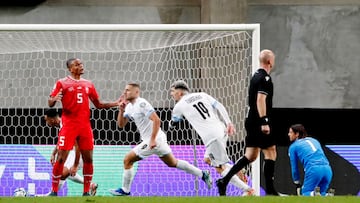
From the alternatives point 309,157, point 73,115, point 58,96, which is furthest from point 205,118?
point 58,96

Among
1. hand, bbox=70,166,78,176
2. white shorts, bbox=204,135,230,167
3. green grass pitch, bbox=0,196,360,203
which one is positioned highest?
white shorts, bbox=204,135,230,167

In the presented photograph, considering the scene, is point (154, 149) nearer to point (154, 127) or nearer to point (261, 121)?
point (154, 127)

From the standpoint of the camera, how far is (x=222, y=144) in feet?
44.9

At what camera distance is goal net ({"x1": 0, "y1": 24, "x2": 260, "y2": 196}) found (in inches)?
585

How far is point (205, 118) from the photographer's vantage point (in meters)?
13.7

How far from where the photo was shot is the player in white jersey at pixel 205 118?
13570mm

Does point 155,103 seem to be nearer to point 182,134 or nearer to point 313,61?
point 182,134

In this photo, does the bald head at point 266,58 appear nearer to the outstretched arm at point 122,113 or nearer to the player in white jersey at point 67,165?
the outstretched arm at point 122,113

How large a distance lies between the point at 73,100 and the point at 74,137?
0.44 meters

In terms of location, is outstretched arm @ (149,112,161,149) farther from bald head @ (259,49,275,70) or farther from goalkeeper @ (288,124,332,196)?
bald head @ (259,49,275,70)

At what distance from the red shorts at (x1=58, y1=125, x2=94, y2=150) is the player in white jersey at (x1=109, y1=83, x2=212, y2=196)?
651 mm

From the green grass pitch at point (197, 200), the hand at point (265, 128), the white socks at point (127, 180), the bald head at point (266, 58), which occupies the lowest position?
the green grass pitch at point (197, 200)

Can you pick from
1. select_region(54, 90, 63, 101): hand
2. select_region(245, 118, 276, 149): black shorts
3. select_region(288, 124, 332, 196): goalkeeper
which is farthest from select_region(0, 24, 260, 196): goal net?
select_region(245, 118, 276, 149): black shorts

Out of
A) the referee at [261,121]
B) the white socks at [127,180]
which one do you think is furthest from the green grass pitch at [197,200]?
the white socks at [127,180]
